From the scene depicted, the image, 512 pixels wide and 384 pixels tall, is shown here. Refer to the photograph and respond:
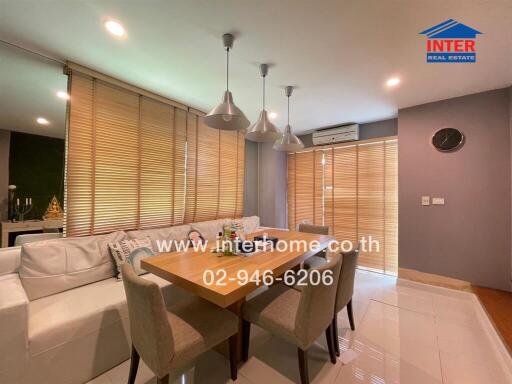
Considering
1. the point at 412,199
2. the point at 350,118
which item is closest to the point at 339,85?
the point at 350,118

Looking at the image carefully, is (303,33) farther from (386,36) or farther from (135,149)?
(135,149)

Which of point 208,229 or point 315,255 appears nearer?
point 315,255

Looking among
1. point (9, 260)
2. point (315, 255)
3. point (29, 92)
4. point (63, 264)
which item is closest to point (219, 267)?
point (63, 264)

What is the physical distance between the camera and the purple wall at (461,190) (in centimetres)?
245

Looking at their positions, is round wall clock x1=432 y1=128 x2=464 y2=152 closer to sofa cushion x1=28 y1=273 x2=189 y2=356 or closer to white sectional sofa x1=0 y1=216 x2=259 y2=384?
white sectional sofa x1=0 y1=216 x2=259 y2=384

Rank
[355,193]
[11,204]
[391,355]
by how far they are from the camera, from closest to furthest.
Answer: [391,355], [11,204], [355,193]

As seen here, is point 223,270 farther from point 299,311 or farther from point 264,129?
point 264,129

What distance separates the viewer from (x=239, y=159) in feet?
13.2

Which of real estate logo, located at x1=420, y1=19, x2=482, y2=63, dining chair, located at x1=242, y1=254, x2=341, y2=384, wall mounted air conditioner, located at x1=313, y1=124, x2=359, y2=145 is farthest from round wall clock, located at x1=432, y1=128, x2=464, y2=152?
dining chair, located at x1=242, y1=254, x2=341, y2=384

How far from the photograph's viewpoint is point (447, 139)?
273cm

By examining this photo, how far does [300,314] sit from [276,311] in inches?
10.3

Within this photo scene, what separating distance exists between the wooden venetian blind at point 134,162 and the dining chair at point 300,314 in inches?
74.7

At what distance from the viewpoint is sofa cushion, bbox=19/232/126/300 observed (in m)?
1.70

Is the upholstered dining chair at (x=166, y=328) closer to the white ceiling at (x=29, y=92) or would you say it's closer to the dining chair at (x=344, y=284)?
the dining chair at (x=344, y=284)
